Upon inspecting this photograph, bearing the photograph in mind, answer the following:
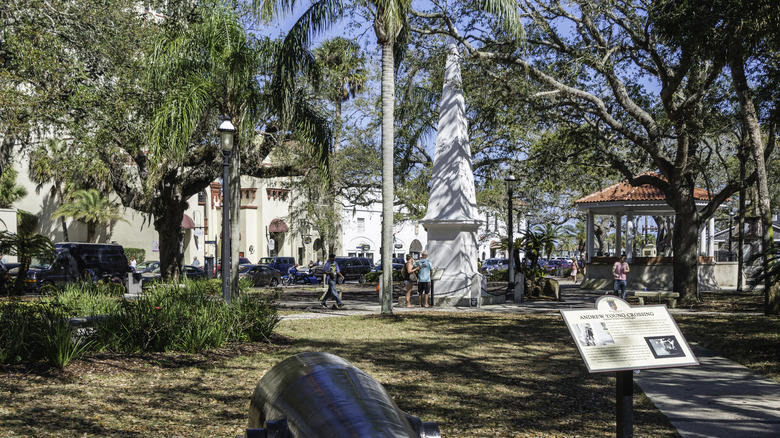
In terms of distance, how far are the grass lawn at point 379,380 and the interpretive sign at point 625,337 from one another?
5.98 ft

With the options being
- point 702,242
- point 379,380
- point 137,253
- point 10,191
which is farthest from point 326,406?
point 137,253

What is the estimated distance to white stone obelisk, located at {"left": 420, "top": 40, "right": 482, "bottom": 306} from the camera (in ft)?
63.9

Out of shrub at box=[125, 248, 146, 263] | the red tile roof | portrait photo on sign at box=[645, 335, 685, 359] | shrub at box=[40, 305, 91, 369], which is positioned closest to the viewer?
portrait photo on sign at box=[645, 335, 685, 359]

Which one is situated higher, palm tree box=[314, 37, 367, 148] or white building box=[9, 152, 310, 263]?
palm tree box=[314, 37, 367, 148]

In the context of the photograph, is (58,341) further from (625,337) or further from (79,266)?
(79,266)

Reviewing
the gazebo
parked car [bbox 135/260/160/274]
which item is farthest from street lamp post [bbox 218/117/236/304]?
parked car [bbox 135/260/160/274]

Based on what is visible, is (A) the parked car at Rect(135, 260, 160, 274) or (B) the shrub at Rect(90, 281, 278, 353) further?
(A) the parked car at Rect(135, 260, 160, 274)

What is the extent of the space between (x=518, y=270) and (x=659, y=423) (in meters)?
17.7

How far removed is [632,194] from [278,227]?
35.0m

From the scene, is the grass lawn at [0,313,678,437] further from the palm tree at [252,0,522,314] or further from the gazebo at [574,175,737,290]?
the gazebo at [574,175,737,290]

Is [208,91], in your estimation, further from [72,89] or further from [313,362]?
[313,362]

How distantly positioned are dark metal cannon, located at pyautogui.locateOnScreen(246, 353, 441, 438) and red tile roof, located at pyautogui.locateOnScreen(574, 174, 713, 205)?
26.2 meters

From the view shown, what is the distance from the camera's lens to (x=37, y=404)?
20.4 feet

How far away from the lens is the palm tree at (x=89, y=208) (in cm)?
4434
